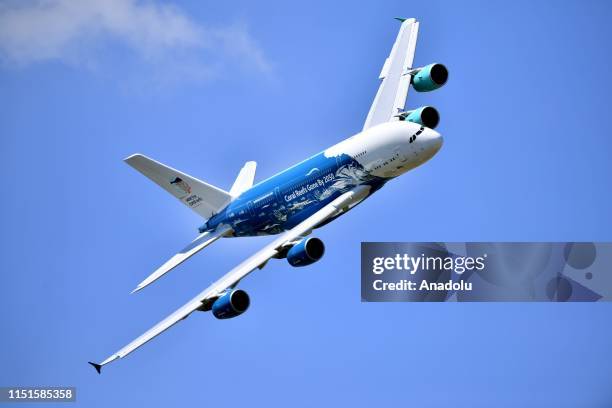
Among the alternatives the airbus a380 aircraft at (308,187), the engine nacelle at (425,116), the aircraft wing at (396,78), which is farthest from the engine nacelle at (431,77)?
the engine nacelle at (425,116)

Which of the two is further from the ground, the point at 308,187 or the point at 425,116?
the point at 425,116

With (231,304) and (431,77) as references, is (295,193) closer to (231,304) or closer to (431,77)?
(231,304)

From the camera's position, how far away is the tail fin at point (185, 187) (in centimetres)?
9819

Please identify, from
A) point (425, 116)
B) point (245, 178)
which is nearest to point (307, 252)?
point (425, 116)

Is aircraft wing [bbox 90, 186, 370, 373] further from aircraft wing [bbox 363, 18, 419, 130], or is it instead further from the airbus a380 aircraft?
aircraft wing [bbox 363, 18, 419, 130]

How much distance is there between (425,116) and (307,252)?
12.1m

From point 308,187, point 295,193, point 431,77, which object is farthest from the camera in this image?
point 431,77

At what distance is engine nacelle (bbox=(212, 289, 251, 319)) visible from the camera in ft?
275

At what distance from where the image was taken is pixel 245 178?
10319 centimetres

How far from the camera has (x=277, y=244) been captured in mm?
87375

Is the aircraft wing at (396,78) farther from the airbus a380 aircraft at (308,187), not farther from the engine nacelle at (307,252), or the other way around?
the engine nacelle at (307,252)

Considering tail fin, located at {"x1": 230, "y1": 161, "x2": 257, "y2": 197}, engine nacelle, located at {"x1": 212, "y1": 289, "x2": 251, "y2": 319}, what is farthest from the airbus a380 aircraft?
tail fin, located at {"x1": 230, "y1": 161, "x2": 257, "y2": 197}

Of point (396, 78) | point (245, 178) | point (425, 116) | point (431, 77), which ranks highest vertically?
point (396, 78)

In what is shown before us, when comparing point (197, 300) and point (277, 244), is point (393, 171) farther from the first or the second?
point (197, 300)
